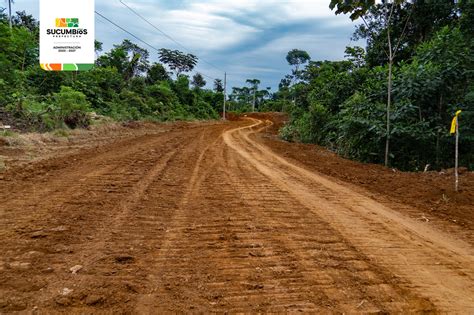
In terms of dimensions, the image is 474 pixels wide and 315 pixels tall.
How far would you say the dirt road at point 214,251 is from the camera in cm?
247

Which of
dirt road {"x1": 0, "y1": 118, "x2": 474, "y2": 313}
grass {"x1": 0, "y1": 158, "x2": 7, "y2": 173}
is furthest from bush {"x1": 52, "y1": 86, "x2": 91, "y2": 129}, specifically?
dirt road {"x1": 0, "y1": 118, "x2": 474, "y2": 313}

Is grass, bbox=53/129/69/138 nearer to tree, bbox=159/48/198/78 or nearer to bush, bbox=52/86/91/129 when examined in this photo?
bush, bbox=52/86/91/129

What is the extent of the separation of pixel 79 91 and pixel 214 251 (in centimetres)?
1793

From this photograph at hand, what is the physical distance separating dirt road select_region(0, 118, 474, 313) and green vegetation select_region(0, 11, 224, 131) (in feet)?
26.4

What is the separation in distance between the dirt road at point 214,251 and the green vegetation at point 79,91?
805 cm

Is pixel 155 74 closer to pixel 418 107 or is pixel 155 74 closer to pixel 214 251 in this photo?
pixel 418 107

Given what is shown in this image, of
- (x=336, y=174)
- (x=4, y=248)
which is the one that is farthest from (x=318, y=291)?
(x=336, y=174)

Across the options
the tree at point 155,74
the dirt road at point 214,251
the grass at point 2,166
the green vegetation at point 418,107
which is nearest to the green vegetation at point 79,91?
the tree at point 155,74

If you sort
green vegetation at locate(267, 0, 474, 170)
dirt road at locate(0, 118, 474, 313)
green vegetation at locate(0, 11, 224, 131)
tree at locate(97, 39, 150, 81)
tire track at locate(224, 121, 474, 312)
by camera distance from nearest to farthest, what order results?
dirt road at locate(0, 118, 474, 313) → tire track at locate(224, 121, 474, 312) → green vegetation at locate(267, 0, 474, 170) → green vegetation at locate(0, 11, 224, 131) → tree at locate(97, 39, 150, 81)

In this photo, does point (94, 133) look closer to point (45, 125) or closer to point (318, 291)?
point (45, 125)

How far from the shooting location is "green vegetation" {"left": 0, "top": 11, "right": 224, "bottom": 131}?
1307 centimetres

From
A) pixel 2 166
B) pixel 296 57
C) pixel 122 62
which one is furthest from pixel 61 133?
pixel 296 57

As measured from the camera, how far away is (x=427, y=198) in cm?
602

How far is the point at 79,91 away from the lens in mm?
18719
